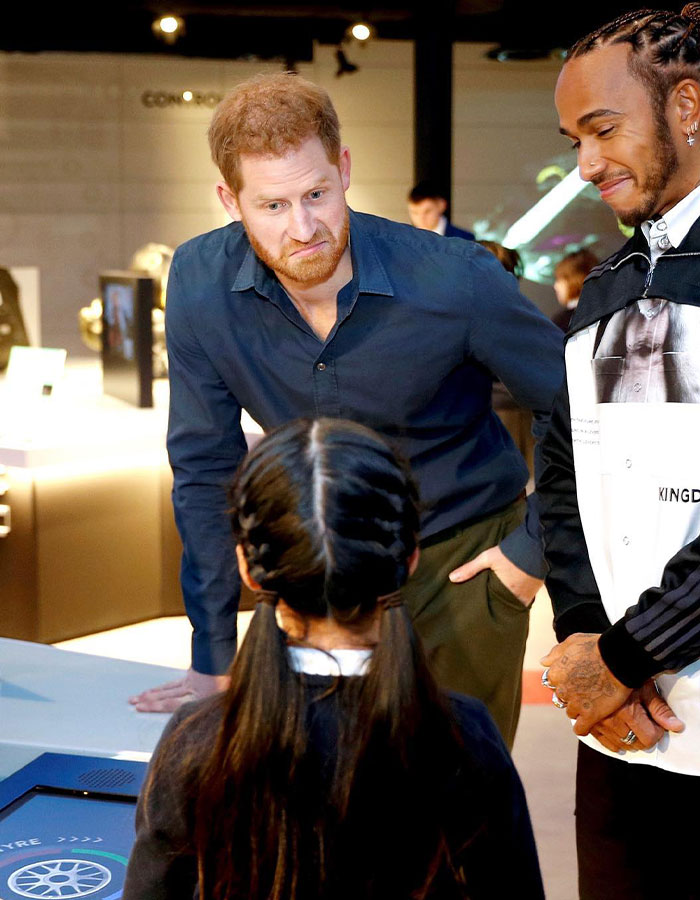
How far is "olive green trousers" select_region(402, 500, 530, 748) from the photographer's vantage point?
190cm

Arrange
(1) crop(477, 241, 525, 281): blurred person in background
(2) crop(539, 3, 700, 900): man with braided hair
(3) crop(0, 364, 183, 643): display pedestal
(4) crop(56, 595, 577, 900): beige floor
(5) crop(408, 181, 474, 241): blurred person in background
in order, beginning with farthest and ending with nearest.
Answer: (5) crop(408, 181, 474, 241): blurred person in background → (1) crop(477, 241, 525, 281): blurred person in background → (3) crop(0, 364, 183, 643): display pedestal → (4) crop(56, 595, 577, 900): beige floor → (2) crop(539, 3, 700, 900): man with braided hair

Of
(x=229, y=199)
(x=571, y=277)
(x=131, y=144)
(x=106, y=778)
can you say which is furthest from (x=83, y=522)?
(x=131, y=144)

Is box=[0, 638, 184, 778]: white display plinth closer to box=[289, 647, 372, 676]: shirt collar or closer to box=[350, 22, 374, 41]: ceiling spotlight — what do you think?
box=[289, 647, 372, 676]: shirt collar

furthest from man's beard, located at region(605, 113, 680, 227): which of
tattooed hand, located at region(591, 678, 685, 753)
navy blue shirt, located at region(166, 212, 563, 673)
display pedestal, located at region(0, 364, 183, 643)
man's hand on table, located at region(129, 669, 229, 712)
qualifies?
display pedestal, located at region(0, 364, 183, 643)

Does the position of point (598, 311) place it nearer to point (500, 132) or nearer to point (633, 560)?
point (633, 560)

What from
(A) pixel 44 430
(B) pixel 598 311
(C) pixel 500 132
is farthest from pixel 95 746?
(C) pixel 500 132

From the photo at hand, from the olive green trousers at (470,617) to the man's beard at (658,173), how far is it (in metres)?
0.67

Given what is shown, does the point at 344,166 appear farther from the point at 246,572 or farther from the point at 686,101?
the point at 246,572

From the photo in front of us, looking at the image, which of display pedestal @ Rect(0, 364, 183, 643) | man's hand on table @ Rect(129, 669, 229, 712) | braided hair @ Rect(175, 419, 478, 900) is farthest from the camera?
display pedestal @ Rect(0, 364, 183, 643)

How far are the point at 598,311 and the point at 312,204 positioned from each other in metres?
0.45

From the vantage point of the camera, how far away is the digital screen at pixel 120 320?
14.6 ft

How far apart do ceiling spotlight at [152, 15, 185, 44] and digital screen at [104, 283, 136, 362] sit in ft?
16.7

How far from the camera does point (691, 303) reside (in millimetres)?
1354

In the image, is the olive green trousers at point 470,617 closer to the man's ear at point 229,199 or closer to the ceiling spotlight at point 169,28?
the man's ear at point 229,199
